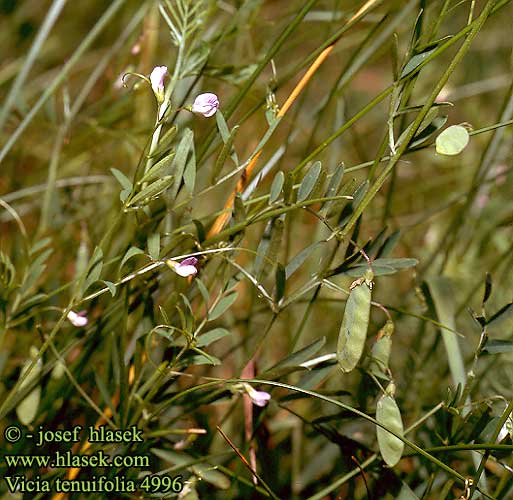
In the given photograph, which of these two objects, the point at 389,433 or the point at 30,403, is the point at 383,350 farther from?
the point at 30,403

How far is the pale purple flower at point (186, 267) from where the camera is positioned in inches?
20.6

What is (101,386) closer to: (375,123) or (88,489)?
(88,489)

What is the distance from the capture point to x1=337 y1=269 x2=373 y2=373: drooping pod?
1.63 feet

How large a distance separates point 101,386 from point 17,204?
0.48 meters

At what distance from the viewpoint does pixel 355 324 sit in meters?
0.50

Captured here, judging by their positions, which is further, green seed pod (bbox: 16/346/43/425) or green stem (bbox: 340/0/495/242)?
green seed pod (bbox: 16/346/43/425)

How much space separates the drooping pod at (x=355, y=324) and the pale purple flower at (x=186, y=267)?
0.11 m

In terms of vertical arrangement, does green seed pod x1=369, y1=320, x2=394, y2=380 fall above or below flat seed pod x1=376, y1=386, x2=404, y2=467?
above

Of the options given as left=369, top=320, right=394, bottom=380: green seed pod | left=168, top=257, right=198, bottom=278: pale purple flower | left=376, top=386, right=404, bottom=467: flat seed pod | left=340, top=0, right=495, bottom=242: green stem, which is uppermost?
left=340, top=0, right=495, bottom=242: green stem

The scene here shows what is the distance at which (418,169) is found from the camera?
1297mm

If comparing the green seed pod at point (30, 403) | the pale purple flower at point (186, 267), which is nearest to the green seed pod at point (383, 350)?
the pale purple flower at point (186, 267)

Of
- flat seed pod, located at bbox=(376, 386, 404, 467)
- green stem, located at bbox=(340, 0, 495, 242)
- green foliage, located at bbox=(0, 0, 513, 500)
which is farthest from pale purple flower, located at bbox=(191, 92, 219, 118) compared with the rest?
flat seed pod, located at bbox=(376, 386, 404, 467)

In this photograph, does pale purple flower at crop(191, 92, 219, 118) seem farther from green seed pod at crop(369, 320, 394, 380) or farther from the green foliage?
green seed pod at crop(369, 320, 394, 380)

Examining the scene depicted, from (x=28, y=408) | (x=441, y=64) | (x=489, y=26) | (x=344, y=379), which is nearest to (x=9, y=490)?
(x=28, y=408)
